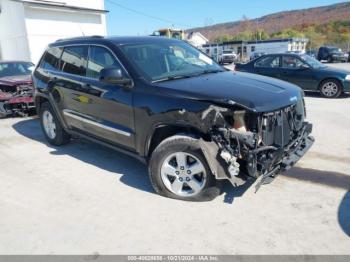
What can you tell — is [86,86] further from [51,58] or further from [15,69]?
[15,69]

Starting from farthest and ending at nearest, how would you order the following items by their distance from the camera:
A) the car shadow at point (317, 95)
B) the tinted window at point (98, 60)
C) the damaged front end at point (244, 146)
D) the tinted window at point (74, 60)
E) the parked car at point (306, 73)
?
the car shadow at point (317, 95) → the parked car at point (306, 73) → the tinted window at point (74, 60) → the tinted window at point (98, 60) → the damaged front end at point (244, 146)

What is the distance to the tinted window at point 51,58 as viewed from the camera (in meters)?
5.93

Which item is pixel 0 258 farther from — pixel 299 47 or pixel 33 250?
pixel 299 47

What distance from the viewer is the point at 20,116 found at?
31.8 ft

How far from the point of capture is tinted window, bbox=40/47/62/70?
5.93 m

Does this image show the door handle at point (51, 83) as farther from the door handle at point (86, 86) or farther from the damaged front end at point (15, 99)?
the damaged front end at point (15, 99)

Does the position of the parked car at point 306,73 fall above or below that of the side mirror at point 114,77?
below

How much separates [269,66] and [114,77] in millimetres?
9091

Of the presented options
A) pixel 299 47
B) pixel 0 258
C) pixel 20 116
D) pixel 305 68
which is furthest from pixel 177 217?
pixel 299 47

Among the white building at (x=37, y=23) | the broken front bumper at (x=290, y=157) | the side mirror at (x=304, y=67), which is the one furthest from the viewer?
the white building at (x=37, y=23)

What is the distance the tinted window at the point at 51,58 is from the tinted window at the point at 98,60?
3.71 feet

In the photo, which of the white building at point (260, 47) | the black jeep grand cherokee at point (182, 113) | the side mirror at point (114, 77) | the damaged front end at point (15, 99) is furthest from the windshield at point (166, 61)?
the white building at point (260, 47)

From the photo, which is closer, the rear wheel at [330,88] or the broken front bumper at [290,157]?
the broken front bumper at [290,157]

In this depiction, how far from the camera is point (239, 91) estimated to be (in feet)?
12.7
